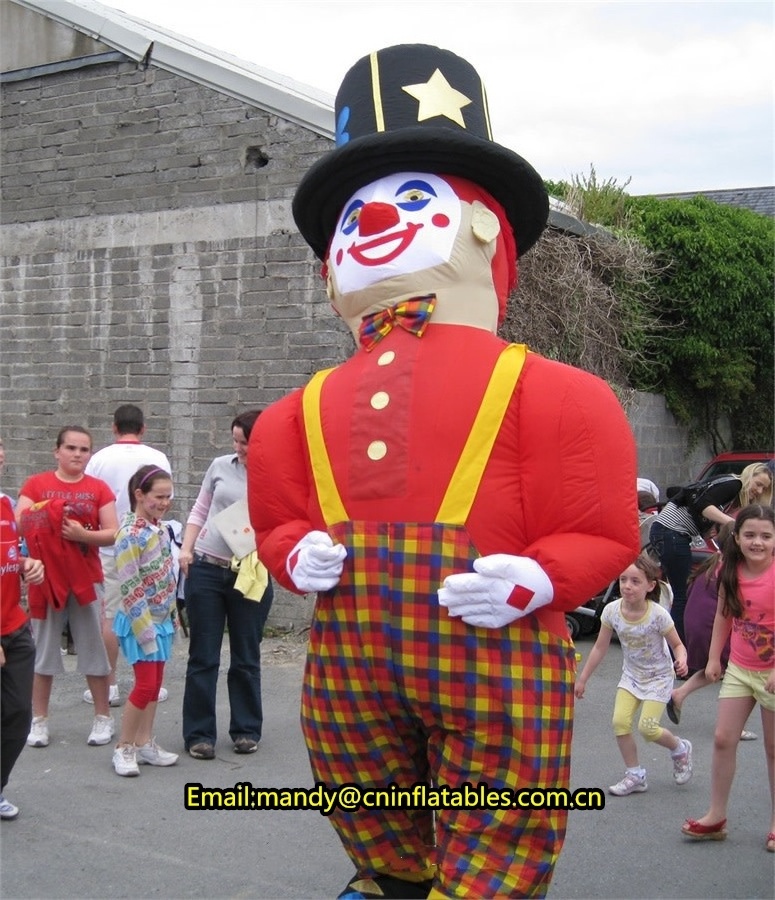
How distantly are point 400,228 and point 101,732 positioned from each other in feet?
12.2

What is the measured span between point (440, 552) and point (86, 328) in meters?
7.26

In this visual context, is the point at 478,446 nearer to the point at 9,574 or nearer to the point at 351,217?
the point at 351,217

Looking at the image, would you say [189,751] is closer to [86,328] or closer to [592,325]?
[86,328]

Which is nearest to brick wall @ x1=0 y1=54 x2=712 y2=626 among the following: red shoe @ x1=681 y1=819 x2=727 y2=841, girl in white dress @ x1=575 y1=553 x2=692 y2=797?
girl in white dress @ x1=575 y1=553 x2=692 y2=797

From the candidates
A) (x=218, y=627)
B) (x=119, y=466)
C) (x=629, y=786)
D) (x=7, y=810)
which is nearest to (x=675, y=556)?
(x=629, y=786)

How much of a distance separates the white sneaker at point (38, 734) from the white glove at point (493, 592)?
145 inches

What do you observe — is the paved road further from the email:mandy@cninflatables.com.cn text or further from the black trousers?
the email:mandy@cninflatables.com.cn text

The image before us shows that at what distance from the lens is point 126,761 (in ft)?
17.3

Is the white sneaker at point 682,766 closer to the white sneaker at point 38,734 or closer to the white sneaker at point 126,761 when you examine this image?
the white sneaker at point 126,761

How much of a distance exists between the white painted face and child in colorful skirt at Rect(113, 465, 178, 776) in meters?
2.41

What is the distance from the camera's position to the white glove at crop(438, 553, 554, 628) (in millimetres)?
2793

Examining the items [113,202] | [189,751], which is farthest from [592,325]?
[189,751]

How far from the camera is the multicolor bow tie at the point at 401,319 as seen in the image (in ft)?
10.4

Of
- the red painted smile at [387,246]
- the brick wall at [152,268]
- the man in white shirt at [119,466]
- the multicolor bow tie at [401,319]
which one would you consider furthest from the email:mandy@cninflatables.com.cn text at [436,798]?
the brick wall at [152,268]
